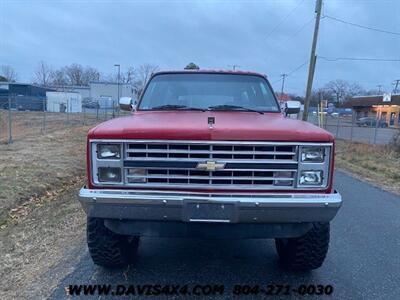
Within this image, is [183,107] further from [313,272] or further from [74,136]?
[74,136]

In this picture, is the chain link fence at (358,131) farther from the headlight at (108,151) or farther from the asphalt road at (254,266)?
the headlight at (108,151)

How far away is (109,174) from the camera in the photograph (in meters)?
3.35

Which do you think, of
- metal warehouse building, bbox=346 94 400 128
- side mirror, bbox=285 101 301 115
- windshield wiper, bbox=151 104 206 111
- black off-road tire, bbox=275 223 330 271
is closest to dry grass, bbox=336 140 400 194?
side mirror, bbox=285 101 301 115

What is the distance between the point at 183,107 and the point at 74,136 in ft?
49.3

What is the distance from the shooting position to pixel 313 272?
13.6 feet

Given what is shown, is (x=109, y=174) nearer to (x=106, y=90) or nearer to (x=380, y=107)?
(x=380, y=107)

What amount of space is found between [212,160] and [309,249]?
1.42 m

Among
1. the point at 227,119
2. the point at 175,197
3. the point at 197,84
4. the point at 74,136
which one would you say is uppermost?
the point at 197,84

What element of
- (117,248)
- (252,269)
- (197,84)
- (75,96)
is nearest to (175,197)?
(117,248)

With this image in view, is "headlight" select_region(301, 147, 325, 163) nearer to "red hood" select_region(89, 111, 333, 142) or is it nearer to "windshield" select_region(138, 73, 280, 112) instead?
"red hood" select_region(89, 111, 333, 142)

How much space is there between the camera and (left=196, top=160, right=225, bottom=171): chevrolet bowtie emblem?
3.23m

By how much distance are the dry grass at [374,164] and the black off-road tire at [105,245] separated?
7.03 metres

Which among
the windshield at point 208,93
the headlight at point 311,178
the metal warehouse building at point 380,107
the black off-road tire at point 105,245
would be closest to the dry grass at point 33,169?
the black off-road tire at point 105,245

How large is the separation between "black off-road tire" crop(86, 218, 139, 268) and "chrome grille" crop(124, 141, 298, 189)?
0.72 metres
